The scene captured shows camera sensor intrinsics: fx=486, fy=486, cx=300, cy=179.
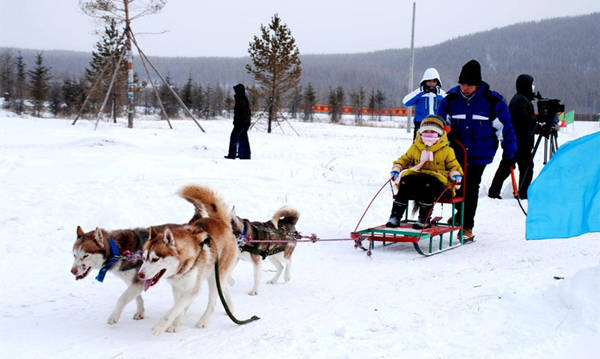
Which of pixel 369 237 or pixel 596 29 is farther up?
pixel 596 29

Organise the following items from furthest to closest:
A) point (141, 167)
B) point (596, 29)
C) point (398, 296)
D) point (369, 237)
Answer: point (596, 29)
point (141, 167)
point (369, 237)
point (398, 296)

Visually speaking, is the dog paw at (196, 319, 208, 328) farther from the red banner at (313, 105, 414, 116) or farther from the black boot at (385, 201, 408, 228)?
the red banner at (313, 105, 414, 116)

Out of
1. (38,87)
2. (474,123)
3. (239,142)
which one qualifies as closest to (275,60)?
(239,142)

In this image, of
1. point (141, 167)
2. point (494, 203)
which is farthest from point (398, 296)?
point (141, 167)

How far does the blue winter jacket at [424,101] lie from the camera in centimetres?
868

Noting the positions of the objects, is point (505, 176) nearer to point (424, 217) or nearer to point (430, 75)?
point (430, 75)

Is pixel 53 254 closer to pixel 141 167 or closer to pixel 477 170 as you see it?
pixel 141 167

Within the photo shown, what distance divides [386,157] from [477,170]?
9.43 metres

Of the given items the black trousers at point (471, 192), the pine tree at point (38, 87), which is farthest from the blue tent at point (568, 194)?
the pine tree at point (38, 87)

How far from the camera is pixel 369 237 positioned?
20.2ft

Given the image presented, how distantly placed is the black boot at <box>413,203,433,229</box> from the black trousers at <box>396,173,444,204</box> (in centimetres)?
6

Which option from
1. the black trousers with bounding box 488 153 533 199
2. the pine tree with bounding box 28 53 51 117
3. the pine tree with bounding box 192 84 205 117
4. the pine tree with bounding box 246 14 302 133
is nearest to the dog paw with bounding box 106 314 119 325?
the black trousers with bounding box 488 153 533 199

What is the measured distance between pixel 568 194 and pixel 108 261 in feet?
11.6

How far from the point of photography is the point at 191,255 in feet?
11.6
